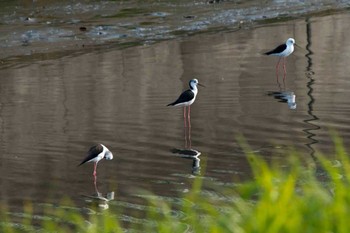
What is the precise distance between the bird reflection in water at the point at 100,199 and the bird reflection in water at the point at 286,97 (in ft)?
17.9

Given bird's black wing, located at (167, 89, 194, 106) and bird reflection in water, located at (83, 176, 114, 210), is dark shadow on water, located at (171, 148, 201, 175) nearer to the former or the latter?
bird reflection in water, located at (83, 176, 114, 210)

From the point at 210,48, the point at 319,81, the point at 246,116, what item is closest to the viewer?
the point at 246,116

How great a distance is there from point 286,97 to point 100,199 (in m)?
6.69

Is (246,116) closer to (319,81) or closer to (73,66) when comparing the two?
(319,81)

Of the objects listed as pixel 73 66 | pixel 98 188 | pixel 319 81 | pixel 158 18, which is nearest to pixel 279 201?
pixel 98 188

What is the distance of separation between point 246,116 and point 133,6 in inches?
603

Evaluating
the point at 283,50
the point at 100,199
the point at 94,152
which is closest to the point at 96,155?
the point at 94,152

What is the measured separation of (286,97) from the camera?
17.7m

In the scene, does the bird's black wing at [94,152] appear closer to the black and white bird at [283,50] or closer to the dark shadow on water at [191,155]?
the dark shadow on water at [191,155]

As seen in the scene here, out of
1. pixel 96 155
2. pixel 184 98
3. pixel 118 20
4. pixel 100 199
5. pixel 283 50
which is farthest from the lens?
pixel 118 20

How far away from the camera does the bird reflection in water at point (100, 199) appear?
11.4 m

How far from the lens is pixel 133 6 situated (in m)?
30.8

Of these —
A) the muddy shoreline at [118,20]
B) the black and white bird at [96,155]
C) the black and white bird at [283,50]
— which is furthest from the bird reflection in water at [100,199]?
the muddy shoreline at [118,20]

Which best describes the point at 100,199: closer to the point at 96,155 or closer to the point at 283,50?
the point at 96,155
